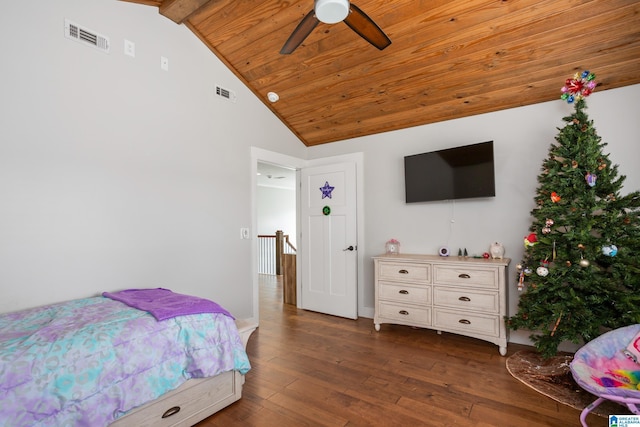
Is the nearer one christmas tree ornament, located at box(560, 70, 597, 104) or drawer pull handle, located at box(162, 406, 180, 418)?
drawer pull handle, located at box(162, 406, 180, 418)

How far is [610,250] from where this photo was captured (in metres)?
2.36

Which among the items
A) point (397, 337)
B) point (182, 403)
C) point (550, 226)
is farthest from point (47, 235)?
point (550, 226)

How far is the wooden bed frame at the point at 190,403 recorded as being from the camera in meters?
1.72

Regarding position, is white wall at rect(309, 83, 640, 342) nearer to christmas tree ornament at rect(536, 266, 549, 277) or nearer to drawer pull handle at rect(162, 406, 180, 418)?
christmas tree ornament at rect(536, 266, 549, 277)

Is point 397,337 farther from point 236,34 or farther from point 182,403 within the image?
point 236,34

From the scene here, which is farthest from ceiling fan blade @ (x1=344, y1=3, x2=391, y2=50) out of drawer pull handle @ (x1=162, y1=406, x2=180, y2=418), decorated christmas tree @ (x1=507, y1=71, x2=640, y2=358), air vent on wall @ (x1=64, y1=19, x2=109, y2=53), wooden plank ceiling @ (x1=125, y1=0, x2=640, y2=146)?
drawer pull handle @ (x1=162, y1=406, x2=180, y2=418)

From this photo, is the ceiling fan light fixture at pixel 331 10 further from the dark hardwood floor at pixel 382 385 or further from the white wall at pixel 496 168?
the dark hardwood floor at pixel 382 385

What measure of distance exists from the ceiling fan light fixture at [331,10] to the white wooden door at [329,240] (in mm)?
2459

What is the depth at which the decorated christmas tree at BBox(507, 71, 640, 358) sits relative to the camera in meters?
2.40

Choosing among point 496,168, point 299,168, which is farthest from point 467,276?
point 299,168

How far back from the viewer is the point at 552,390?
228cm

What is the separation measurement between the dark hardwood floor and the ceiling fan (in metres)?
2.48

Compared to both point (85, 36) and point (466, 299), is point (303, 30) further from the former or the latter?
point (466, 299)

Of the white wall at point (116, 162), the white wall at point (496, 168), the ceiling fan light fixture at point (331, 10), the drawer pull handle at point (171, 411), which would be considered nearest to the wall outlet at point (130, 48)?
the white wall at point (116, 162)
